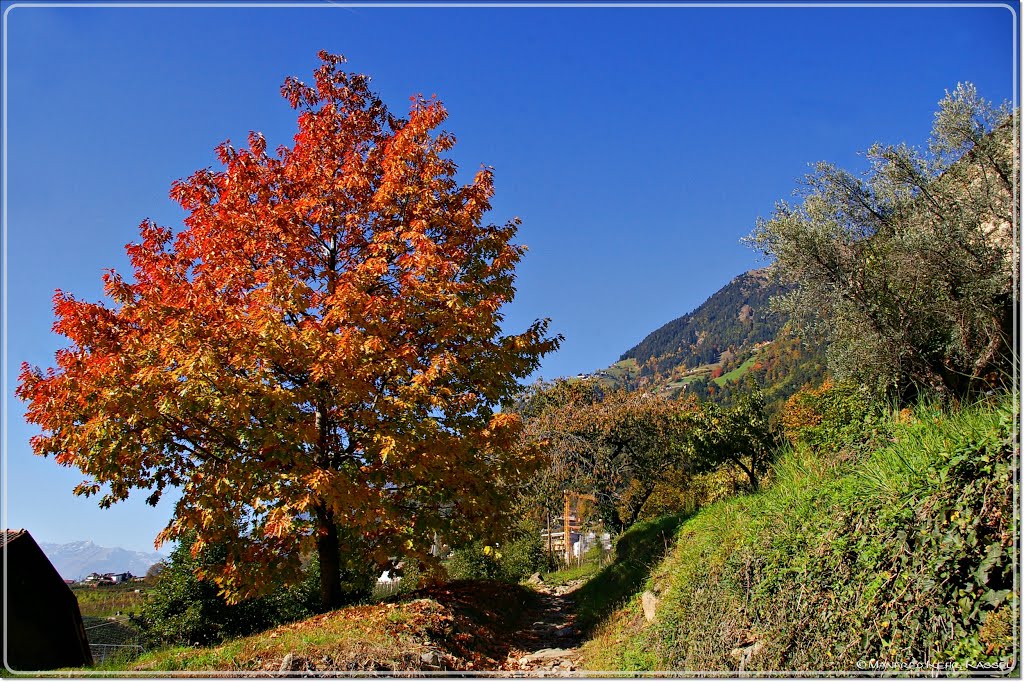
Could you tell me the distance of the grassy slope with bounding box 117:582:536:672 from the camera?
7.91 meters

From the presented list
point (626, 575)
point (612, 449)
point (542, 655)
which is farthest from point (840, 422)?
point (612, 449)

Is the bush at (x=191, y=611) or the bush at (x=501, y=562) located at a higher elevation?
the bush at (x=191, y=611)

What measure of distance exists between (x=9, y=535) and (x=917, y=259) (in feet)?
63.1

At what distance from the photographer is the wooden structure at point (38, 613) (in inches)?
498

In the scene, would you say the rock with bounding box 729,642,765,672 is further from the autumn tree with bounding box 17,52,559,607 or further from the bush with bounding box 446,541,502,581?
the bush with bounding box 446,541,502,581

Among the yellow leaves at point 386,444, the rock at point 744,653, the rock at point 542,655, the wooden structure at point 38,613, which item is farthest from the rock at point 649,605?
the wooden structure at point 38,613

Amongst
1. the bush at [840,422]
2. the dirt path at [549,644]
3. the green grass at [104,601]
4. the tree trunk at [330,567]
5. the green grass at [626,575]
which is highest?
the bush at [840,422]

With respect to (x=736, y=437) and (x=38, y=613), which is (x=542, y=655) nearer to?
(x=38, y=613)

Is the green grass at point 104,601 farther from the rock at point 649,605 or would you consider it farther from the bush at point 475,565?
the rock at point 649,605

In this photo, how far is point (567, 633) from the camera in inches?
525

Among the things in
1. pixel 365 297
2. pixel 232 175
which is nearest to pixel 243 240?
pixel 232 175

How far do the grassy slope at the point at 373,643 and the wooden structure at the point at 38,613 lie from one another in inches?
199

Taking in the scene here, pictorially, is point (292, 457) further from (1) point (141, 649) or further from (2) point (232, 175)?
(1) point (141, 649)

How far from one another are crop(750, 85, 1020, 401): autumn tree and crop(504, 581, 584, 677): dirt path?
8.66 m
